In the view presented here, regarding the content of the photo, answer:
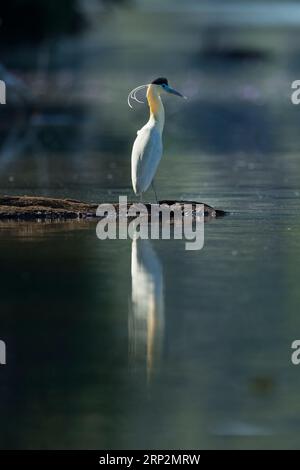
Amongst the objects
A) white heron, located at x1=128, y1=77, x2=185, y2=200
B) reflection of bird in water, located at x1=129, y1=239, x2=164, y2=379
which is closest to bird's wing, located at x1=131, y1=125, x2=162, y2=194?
white heron, located at x1=128, y1=77, x2=185, y2=200

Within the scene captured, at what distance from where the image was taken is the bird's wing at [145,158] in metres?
→ 14.1

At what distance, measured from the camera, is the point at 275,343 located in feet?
28.7

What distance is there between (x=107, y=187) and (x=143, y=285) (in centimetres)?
600

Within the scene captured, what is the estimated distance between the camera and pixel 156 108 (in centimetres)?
1488

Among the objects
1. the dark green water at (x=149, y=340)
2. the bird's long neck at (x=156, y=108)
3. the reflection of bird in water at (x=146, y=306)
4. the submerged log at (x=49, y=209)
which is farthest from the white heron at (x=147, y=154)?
the reflection of bird in water at (x=146, y=306)

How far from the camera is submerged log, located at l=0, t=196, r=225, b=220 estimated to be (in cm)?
1369

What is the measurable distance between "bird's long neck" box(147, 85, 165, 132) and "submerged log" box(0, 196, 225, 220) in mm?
1040

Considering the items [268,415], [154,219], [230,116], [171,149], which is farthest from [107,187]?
[230,116]

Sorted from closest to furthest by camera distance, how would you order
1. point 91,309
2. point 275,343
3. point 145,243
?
point 275,343 < point 91,309 < point 145,243

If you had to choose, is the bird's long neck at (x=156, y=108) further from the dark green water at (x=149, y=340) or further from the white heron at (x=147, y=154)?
the dark green water at (x=149, y=340)

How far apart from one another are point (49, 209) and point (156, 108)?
5.50 feet

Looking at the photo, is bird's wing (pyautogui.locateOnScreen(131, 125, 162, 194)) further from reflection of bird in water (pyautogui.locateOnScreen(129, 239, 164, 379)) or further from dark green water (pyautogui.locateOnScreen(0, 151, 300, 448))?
reflection of bird in water (pyautogui.locateOnScreen(129, 239, 164, 379))
